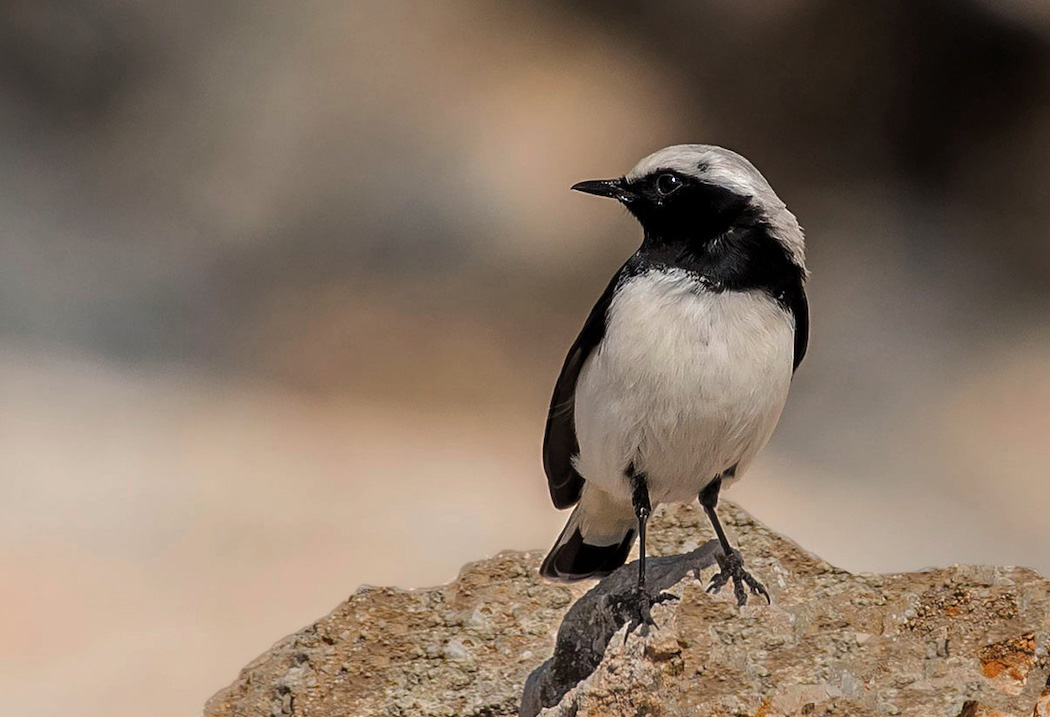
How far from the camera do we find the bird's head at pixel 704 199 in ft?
17.0

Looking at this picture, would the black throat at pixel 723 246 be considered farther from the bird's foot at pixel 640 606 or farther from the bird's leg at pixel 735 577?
the bird's foot at pixel 640 606

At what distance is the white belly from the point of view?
5.01 meters

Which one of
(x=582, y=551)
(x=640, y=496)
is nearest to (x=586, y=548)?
(x=582, y=551)

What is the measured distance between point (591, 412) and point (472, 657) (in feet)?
4.37

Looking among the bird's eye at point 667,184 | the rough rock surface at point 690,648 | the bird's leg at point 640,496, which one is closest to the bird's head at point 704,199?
the bird's eye at point 667,184

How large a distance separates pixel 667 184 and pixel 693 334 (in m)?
0.64

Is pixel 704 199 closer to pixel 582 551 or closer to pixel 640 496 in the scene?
pixel 640 496

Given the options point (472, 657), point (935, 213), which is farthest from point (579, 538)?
point (935, 213)

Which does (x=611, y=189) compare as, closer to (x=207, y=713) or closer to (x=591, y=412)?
(x=591, y=412)

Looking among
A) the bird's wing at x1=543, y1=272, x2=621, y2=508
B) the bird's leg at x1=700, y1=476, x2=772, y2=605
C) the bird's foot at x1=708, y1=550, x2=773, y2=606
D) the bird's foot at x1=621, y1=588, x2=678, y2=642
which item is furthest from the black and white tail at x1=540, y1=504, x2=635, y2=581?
the bird's foot at x1=621, y1=588, x2=678, y2=642

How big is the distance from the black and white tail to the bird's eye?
159 cm

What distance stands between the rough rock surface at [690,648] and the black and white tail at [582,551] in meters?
0.27

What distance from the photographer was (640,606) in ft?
16.4

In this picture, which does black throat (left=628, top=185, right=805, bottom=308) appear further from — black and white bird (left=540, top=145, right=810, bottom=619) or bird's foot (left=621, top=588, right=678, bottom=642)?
bird's foot (left=621, top=588, right=678, bottom=642)
